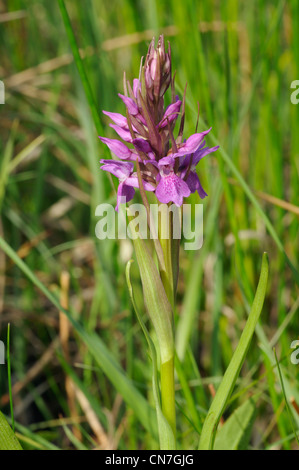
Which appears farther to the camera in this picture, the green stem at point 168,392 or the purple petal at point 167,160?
the green stem at point 168,392

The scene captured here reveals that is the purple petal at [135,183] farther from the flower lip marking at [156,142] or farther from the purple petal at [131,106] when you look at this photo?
the purple petal at [131,106]

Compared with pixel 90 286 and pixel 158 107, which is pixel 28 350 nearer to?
pixel 90 286

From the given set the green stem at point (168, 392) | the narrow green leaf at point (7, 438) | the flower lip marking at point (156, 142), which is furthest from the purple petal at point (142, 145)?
the narrow green leaf at point (7, 438)

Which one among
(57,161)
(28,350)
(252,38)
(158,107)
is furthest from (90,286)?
(158,107)

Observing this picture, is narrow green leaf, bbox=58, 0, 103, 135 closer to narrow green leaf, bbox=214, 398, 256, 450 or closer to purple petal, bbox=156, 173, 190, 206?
purple petal, bbox=156, 173, 190, 206

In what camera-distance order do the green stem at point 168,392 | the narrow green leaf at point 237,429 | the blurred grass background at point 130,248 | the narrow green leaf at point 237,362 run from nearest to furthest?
the narrow green leaf at point 237,362, the green stem at point 168,392, the narrow green leaf at point 237,429, the blurred grass background at point 130,248

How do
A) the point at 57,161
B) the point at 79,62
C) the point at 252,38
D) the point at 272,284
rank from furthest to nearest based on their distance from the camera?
the point at 57,161, the point at 252,38, the point at 272,284, the point at 79,62

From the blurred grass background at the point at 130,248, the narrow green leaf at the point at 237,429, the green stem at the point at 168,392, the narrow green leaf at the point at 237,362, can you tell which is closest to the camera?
the narrow green leaf at the point at 237,362
